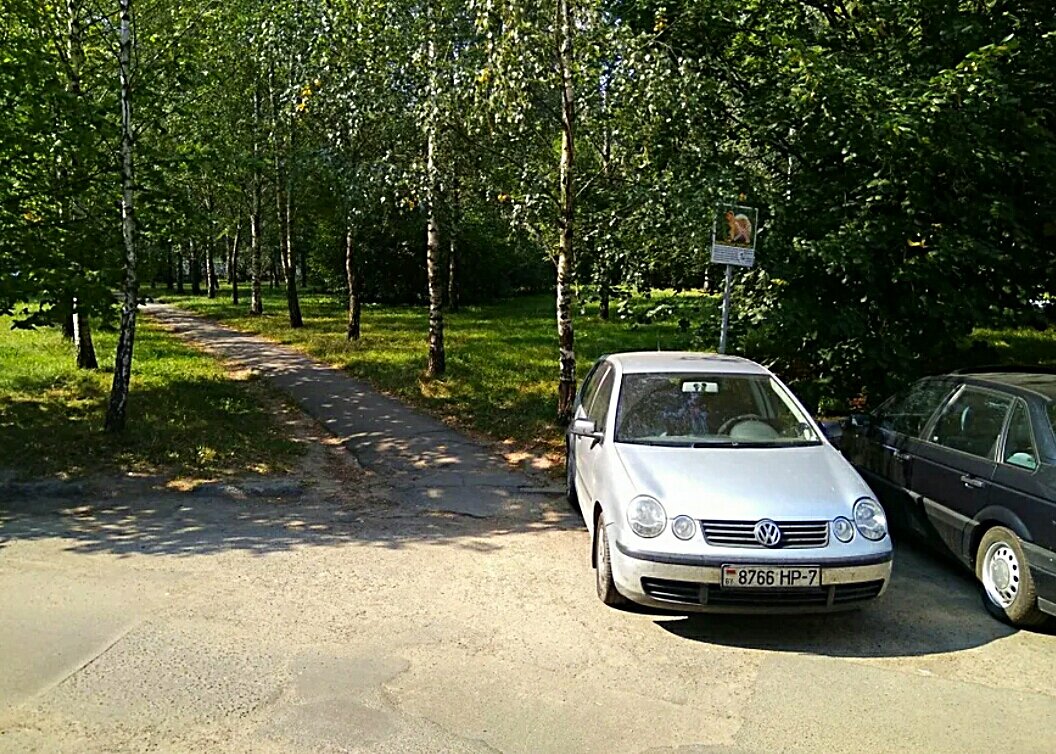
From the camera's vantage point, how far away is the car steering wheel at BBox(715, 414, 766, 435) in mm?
5906

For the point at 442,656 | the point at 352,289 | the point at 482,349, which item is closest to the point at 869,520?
the point at 442,656

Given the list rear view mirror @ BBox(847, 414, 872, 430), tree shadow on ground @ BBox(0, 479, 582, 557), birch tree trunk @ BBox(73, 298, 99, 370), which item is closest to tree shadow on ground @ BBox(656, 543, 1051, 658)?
rear view mirror @ BBox(847, 414, 872, 430)

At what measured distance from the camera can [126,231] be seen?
953 cm

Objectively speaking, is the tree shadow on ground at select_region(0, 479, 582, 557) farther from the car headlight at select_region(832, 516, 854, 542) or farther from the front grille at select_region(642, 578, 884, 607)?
the car headlight at select_region(832, 516, 854, 542)

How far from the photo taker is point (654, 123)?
9.62 meters

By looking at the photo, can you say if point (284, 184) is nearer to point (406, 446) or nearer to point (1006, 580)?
point (406, 446)

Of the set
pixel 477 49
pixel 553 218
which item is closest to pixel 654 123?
pixel 553 218

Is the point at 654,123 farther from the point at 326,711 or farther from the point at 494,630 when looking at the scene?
the point at 326,711

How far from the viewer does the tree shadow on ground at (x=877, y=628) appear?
4824 millimetres

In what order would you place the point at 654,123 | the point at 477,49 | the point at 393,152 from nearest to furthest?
the point at 654,123 → the point at 477,49 → the point at 393,152

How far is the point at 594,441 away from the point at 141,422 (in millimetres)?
6696

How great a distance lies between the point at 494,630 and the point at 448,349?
13.4 m

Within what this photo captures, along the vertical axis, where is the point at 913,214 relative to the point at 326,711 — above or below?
above

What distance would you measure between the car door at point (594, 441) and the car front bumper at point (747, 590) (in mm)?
1178
